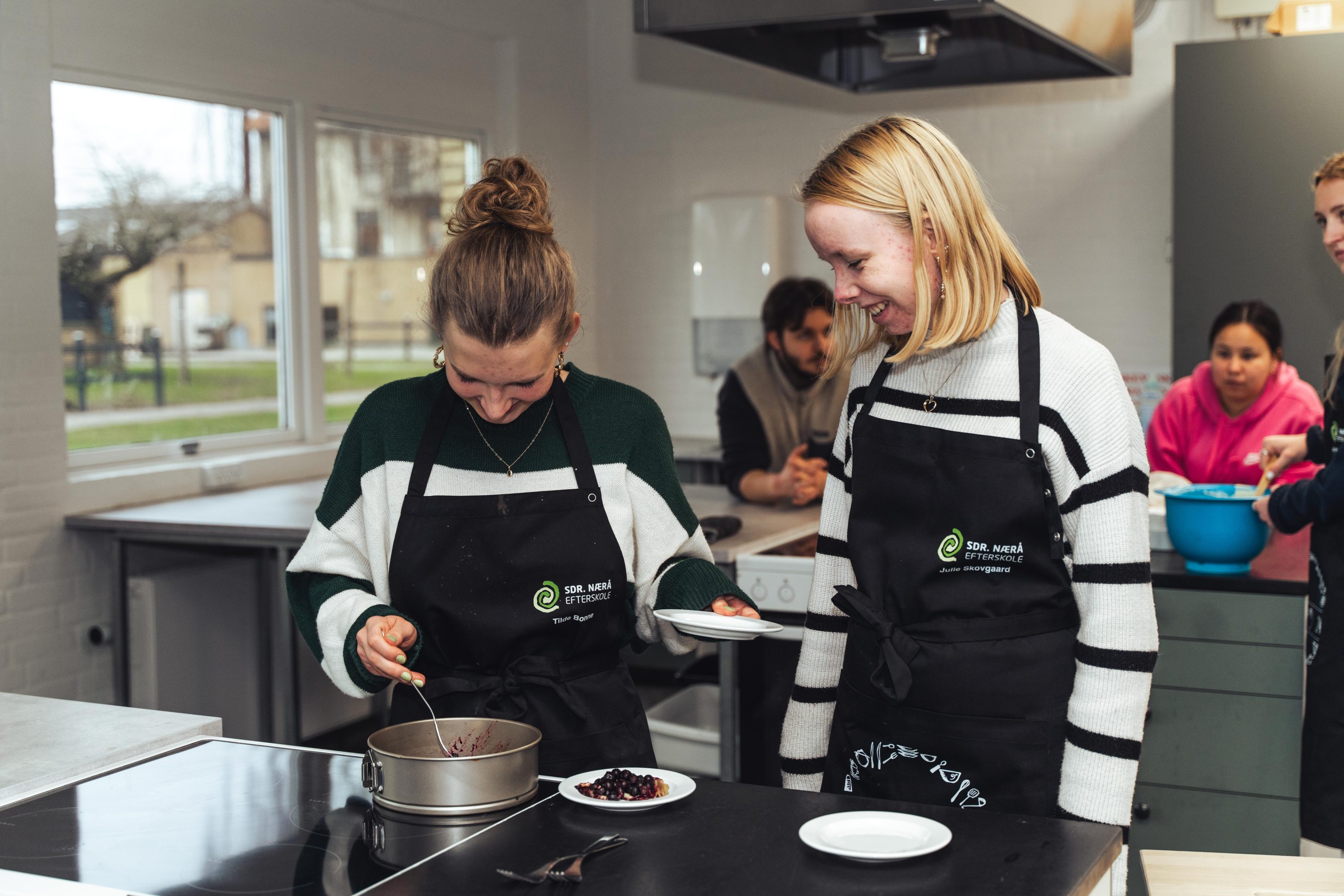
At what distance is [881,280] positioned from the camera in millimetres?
1528

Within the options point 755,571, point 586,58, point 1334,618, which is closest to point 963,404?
point 1334,618

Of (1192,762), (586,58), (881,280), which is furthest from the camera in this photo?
(586,58)

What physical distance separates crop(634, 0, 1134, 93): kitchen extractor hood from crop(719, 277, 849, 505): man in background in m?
0.82

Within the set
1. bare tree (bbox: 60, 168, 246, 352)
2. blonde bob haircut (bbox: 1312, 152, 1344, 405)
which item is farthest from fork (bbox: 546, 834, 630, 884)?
bare tree (bbox: 60, 168, 246, 352)

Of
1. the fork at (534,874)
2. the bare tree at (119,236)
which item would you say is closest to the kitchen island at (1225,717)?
the fork at (534,874)

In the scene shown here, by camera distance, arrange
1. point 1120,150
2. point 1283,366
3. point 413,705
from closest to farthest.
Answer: point 413,705, point 1283,366, point 1120,150

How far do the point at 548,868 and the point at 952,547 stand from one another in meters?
0.68

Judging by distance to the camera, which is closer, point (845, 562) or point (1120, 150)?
point (845, 562)

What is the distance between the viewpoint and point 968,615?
1577 millimetres

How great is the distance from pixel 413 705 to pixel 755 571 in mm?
1348

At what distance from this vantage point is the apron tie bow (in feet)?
5.18

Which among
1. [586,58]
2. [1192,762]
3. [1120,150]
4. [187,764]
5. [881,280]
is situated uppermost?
[586,58]

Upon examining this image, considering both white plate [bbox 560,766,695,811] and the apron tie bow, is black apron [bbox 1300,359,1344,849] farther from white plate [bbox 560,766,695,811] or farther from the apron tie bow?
white plate [bbox 560,766,695,811]

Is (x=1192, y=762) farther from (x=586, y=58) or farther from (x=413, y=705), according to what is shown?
(x=586, y=58)
